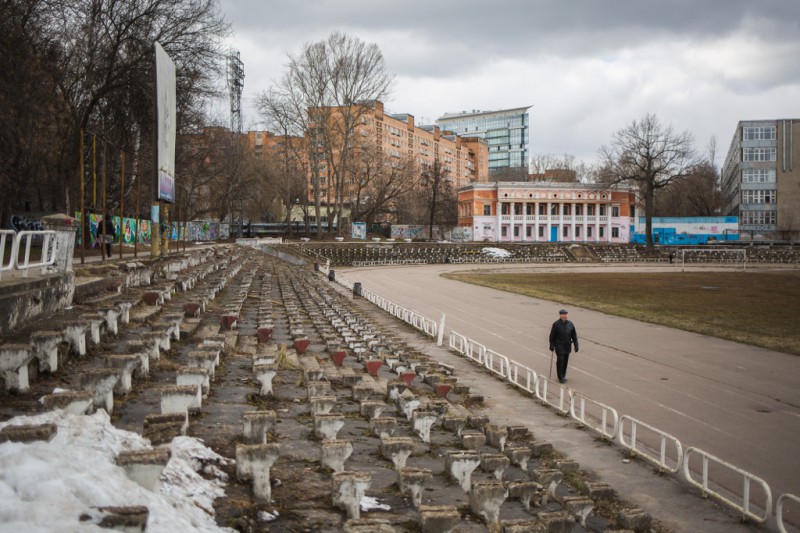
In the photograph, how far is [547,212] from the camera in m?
98.9

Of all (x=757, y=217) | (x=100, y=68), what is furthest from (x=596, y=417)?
(x=757, y=217)

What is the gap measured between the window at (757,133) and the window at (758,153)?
4.18 feet

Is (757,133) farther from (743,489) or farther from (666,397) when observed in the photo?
(743,489)

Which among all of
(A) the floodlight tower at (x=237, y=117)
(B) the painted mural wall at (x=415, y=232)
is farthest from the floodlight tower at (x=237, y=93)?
(B) the painted mural wall at (x=415, y=232)

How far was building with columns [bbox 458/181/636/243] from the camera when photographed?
97.4 m

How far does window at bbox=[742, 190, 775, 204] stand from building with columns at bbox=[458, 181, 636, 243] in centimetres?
1548

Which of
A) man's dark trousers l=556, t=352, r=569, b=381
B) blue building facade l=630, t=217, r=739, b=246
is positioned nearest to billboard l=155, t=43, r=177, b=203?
man's dark trousers l=556, t=352, r=569, b=381

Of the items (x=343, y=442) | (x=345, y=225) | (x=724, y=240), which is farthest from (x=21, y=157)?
(x=724, y=240)

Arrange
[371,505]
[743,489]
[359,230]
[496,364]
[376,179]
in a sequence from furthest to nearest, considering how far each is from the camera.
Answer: [376,179] → [359,230] → [496,364] → [743,489] → [371,505]

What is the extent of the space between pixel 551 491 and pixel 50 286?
24.7 feet

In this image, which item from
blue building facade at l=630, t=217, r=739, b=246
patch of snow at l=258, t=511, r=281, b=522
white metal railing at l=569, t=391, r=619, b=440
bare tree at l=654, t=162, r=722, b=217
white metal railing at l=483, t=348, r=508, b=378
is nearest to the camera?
patch of snow at l=258, t=511, r=281, b=522

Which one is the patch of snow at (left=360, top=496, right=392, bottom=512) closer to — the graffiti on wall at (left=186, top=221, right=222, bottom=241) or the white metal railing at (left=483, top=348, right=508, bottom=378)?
the white metal railing at (left=483, top=348, right=508, bottom=378)

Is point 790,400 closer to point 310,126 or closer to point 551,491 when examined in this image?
point 551,491

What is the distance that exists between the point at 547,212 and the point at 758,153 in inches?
1210
